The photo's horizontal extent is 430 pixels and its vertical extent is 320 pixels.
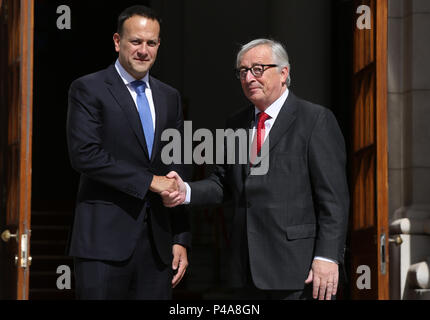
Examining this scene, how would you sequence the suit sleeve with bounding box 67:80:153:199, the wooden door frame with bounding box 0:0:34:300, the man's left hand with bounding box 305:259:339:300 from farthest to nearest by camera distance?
1. the wooden door frame with bounding box 0:0:34:300
2. the suit sleeve with bounding box 67:80:153:199
3. the man's left hand with bounding box 305:259:339:300

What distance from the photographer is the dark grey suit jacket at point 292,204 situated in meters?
5.13

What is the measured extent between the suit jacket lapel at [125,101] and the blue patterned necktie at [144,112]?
0.06m

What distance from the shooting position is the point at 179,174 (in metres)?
5.57

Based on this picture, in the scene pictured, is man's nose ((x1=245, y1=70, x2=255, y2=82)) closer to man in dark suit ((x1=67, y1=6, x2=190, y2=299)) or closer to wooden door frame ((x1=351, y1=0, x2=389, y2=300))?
man in dark suit ((x1=67, y1=6, x2=190, y2=299))

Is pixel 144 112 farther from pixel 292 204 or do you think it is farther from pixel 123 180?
pixel 292 204

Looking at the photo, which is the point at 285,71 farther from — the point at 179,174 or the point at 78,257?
the point at 78,257

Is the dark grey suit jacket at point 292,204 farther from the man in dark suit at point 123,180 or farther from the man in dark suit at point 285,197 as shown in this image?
the man in dark suit at point 123,180

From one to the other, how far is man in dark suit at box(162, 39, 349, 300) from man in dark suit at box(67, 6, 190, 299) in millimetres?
197

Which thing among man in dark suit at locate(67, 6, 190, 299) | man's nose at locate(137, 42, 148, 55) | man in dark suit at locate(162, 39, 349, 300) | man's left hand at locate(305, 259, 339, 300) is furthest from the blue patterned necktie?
man's left hand at locate(305, 259, 339, 300)

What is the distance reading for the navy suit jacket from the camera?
17.3ft

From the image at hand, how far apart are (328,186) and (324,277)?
49cm

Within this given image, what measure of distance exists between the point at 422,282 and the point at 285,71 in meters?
3.39

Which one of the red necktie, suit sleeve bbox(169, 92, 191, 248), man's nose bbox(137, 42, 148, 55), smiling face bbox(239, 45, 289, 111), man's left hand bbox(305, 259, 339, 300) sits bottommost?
man's left hand bbox(305, 259, 339, 300)

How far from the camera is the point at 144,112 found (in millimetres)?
5527
